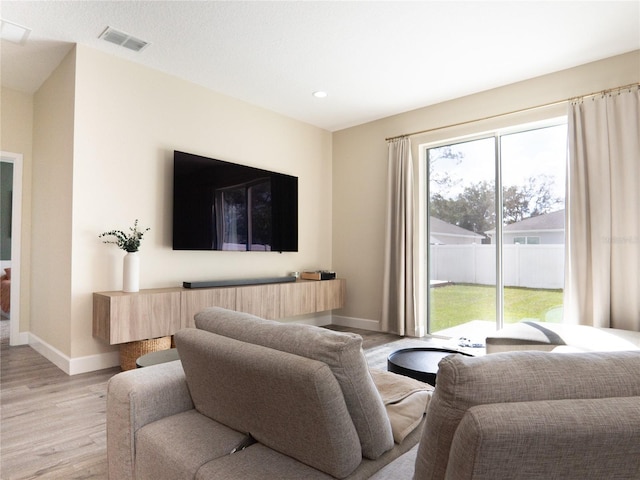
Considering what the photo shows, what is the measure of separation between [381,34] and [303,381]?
298 cm

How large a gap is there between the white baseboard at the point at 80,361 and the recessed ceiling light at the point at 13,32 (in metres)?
2.66

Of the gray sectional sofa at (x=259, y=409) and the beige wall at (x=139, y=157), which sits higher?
the beige wall at (x=139, y=157)

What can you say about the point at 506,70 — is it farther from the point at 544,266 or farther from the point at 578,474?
the point at 578,474

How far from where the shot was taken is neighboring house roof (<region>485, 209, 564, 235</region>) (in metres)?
3.76

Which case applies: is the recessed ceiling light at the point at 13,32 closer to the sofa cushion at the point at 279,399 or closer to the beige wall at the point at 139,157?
the beige wall at the point at 139,157

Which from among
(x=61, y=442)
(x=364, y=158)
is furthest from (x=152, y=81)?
(x=61, y=442)

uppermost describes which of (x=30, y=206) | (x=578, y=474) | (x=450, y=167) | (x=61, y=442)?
(x=450, y=167)

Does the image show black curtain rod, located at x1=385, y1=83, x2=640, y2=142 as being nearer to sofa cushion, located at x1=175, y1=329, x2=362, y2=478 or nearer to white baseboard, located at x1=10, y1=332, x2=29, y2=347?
sofa cushion, located at x1=175, y1=329, x2=362, y2=478

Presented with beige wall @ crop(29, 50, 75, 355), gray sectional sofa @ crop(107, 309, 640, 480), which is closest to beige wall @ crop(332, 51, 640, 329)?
beige wall @ crop(29, 50, 75, 355)

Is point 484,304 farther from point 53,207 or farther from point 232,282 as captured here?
point 53,207

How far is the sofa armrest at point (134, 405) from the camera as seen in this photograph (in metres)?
1.33

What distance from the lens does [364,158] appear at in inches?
205

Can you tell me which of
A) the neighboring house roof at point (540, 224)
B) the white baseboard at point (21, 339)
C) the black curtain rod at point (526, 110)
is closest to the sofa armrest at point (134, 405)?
the white baseboard at point (21, 339)

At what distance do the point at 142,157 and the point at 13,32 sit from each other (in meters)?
1.28
